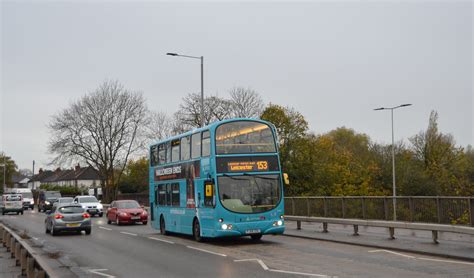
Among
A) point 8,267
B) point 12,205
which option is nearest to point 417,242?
point 8,267

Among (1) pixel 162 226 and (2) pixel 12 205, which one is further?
(2) pixel 12 205

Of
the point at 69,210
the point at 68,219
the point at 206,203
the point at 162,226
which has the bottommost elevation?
the point at 162,226

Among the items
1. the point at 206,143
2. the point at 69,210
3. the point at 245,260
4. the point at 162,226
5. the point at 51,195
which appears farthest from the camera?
the point at 51,195

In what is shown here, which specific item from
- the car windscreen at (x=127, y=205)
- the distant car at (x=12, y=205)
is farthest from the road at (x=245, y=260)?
the distant car at (x=12, y=205)

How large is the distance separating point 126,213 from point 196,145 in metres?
14.2

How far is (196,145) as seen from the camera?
19594mm

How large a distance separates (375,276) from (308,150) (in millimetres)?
42682

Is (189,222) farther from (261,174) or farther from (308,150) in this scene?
(308,150)

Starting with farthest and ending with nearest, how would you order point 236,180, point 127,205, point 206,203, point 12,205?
point 12,205, point 127,205, point 206,203, point 236,180

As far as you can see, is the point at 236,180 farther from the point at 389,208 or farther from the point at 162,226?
the point at 162,226

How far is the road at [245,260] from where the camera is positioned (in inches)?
466

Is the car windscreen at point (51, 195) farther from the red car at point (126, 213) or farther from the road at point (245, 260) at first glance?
the road at point (245, 260)

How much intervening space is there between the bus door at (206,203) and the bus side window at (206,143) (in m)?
0.96

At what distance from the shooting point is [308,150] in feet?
175
